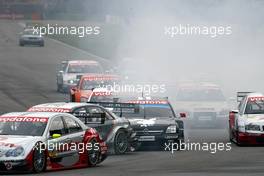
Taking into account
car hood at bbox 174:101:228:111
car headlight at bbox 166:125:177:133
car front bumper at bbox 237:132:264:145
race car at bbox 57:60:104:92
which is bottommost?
car front bumper at bbox 237:132:264:145

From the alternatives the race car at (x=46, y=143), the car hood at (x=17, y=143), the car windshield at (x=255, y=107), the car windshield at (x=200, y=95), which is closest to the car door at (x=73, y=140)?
the race car at (x=46, y=143)

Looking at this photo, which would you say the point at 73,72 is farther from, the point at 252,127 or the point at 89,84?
the point at 252,127

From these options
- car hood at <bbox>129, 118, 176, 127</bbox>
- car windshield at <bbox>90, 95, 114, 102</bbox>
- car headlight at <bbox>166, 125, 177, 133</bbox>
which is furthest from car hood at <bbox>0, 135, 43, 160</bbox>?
car windshield at <bbox>90, 95, 114, 102</bbox>

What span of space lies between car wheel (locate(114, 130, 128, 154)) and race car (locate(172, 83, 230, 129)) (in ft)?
27.8

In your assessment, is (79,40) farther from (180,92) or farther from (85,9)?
(180,92)

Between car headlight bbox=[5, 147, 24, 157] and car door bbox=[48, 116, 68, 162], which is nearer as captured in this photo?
car headlight bbox=[5, 147, 24, 157]

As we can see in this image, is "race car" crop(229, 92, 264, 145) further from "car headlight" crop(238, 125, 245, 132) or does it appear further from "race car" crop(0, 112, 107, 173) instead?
"race car" crop(0, 112, 107, 173)

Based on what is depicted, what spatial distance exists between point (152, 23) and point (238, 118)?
12842mm

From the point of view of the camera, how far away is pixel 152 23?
121 feet

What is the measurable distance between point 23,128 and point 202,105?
13.2 meters

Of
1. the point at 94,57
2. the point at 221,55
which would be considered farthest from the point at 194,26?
the point at 94,57

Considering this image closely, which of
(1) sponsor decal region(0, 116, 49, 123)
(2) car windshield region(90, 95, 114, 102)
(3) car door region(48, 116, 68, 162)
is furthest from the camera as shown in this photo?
(2) car windshield region(90, 95, 114, 102)

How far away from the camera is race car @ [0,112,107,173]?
17.5 m

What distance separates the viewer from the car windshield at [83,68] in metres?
41.6
